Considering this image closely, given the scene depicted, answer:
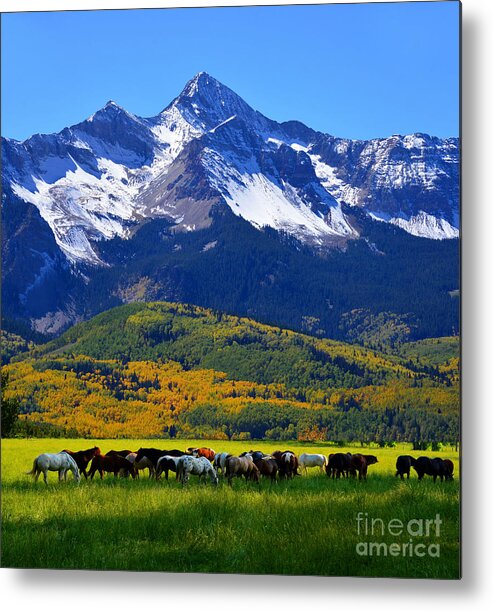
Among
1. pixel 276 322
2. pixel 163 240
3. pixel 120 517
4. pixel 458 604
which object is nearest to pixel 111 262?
pixel 163 240

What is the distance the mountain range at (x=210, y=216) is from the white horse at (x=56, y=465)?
3.64ft

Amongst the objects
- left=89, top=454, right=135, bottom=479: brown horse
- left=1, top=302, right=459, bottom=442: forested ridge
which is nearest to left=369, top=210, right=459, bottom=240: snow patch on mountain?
left=1, top=302, right=459, bottom=442: forested ridge

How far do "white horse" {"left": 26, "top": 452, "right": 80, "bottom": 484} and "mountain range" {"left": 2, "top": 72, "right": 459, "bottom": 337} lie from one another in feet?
3.64

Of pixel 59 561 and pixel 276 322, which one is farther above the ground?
pixel 276 322

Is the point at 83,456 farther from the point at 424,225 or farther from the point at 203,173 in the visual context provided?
the point at 424,225

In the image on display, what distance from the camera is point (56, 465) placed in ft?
31.8

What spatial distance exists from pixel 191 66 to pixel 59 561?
13.8 ft

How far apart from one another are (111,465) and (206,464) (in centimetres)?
83

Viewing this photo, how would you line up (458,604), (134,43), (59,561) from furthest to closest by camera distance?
(134,43) → (59,561) → (458,604)

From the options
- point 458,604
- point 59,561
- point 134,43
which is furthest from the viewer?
point 134,43

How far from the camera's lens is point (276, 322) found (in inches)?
379

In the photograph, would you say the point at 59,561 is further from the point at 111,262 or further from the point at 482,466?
the point at 482,466

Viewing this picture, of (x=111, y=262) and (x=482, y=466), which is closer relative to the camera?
(x=482, y=466)

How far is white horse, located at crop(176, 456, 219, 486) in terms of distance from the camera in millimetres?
9438
